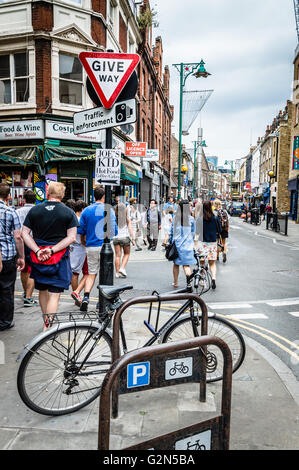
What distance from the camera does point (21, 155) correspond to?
46.5 feet

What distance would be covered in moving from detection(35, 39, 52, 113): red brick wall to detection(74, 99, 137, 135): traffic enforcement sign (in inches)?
411

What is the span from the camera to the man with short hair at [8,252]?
16.1 feet

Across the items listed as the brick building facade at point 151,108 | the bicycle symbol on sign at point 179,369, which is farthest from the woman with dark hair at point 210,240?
the brick building facade at point 151,108

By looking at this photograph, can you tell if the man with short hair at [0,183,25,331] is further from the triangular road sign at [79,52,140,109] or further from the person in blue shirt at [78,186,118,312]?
the triangular road sign at [79,52,140,109]

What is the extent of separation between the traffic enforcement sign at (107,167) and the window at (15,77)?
11.3m

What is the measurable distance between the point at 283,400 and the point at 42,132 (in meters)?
13.3

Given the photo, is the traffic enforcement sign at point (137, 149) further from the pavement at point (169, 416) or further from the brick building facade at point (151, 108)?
the pavement at point (169, 416)

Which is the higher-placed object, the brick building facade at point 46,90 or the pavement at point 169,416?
the brick building facade at point 46,90

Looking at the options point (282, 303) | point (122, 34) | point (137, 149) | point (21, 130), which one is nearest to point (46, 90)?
point (21, 130)

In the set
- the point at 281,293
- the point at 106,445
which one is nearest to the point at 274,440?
the point at 106,445

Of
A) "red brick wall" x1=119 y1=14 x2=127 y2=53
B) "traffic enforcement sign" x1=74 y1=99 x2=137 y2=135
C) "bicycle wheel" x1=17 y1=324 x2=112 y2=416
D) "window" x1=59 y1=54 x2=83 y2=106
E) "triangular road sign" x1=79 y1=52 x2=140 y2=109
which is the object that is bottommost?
"bicycle wheel" x1=17 y1=324 x2=112 y2=416

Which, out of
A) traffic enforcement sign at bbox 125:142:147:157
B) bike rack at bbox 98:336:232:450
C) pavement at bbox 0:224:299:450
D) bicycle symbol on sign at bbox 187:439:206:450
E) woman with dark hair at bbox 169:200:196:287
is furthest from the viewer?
traffic enforcement sign at bbox 125:142:147:157

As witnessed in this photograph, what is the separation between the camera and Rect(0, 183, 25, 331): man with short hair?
4914mm

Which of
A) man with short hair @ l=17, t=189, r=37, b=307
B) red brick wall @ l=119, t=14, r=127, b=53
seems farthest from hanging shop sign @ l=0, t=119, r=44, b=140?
man with short hair @ l=17, t=189, r=37, b=307
